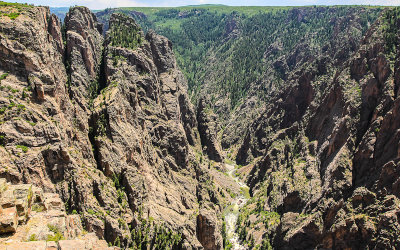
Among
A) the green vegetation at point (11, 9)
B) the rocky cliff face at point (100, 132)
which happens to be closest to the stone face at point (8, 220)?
the rocky cliff face at point (100, 132)

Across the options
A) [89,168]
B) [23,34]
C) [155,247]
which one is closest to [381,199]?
[155,247]

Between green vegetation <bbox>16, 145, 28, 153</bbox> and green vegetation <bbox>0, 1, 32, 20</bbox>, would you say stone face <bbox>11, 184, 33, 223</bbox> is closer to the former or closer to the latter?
green vegetation <bbox>16, 145, 28, 153</bbox>

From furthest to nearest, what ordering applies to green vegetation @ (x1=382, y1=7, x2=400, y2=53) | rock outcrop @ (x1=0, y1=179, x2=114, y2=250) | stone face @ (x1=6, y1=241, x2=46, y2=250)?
green vegetation @ (x1=382, y1=7, x2=400, y2=53), rock outcrop @ (x1=0, y1=179, x2=114, y2=250), stone face @ (x1=6, y1=241, x2=46, y2=250)

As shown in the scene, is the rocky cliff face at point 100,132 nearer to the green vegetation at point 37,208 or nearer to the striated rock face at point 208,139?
the green vegetation at point 37,208

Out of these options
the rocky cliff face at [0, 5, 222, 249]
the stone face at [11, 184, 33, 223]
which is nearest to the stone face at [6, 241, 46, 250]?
the stone face at [11, 184, 33, 223]

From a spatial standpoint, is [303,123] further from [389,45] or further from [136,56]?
[136,56]

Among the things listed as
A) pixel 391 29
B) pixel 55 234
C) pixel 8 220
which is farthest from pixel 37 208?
pixel 391 29

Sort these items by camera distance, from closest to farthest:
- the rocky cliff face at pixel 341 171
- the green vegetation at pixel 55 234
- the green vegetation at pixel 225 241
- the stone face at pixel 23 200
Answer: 1. the stone face at pixel 23 200
2. the green vegetation at pixel 55 234
3. the rocky cliff face at pixel 341 171
4. the green vegetation at pixel 225 241

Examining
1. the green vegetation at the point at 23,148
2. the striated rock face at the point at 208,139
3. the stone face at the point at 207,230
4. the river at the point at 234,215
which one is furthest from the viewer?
the striated rock face at the point at 208,139
